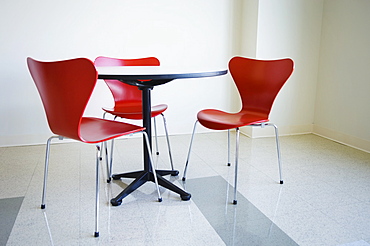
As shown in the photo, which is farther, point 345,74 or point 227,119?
point 345,74

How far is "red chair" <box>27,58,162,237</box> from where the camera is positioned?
1694mm

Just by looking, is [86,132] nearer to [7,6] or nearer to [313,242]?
[313,242]

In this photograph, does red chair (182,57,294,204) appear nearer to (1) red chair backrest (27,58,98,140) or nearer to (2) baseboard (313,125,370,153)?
(1) red chair backrest (27,58,98,140)

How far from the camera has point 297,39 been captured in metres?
3.90

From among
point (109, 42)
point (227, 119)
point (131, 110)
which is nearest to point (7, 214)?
point (131, 110)

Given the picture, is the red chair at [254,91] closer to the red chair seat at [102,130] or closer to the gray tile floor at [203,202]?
the gray tile floor at [203,202]

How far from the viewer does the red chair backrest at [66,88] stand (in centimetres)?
169

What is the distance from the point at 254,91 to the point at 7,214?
6.39ft

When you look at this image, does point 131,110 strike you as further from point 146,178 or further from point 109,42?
point 109,42

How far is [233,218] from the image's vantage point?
210cm

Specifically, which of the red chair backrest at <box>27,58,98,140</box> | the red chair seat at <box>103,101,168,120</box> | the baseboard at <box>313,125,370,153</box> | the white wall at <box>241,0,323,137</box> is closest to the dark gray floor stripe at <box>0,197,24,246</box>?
the red chair backrest at <box>27,58,98,140</box>

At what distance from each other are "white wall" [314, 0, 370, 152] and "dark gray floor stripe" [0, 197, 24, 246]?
10.3ft

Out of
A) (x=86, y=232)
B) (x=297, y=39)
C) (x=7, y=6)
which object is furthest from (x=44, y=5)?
(x=297, y=39)

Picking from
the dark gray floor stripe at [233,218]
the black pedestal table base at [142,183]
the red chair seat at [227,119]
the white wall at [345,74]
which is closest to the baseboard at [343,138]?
the white wall at [345,74]
